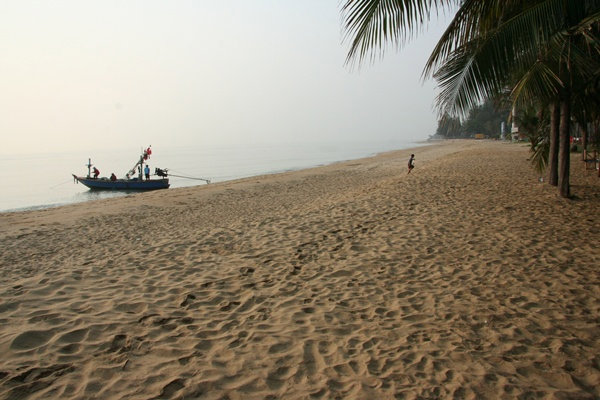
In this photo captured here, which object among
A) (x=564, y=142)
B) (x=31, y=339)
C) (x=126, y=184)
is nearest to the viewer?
(x=31, y=339)

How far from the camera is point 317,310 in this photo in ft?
13.4

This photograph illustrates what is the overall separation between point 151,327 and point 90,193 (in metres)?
25.6

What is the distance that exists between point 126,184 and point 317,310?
24818 millimetres

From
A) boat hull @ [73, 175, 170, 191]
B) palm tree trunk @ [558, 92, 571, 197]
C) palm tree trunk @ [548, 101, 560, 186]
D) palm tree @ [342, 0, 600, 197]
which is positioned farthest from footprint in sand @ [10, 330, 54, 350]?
boat hull @ [73, 175, 170, 191]

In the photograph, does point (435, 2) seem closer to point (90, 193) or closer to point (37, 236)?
point (37, 236)

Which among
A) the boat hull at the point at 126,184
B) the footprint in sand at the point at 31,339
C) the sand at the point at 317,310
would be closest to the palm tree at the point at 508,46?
the sand at the point at 317,310

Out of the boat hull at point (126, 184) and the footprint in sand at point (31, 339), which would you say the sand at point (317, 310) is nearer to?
the footprint in sand at point (31, 339)

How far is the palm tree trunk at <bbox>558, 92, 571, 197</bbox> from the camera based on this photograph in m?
8.00

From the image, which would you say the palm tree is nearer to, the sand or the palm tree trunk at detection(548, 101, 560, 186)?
the sand

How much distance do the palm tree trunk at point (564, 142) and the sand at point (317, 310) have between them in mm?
942

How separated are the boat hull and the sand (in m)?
17.9

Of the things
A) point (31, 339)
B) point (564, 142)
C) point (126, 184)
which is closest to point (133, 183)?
point (126, 184)

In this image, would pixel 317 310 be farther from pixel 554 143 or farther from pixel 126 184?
pixel 126 184

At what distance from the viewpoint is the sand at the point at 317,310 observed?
2828 millimetres
